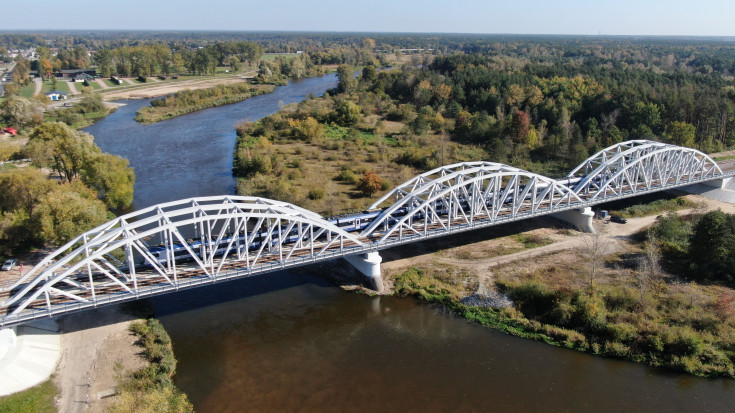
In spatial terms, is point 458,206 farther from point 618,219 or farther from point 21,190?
point 21,190

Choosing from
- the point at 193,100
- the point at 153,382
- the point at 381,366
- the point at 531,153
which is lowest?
the point at 381,366


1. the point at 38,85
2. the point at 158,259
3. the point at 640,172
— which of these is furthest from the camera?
the point at 38,85

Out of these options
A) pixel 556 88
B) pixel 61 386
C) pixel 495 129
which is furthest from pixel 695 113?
pixel 61 386

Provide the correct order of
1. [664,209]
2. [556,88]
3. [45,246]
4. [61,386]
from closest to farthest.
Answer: [61,386], [45,246], [664,209], [556,88]

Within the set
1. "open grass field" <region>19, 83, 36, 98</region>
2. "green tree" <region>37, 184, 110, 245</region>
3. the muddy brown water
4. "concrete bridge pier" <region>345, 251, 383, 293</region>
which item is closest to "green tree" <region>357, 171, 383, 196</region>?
"concrete bridge pier" <region>345, 251, 383, 293</region>

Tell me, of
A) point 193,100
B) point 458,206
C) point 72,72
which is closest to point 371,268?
point 458,206

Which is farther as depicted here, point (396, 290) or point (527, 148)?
point (527, 148)

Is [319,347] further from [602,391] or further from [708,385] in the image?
[708,385]
